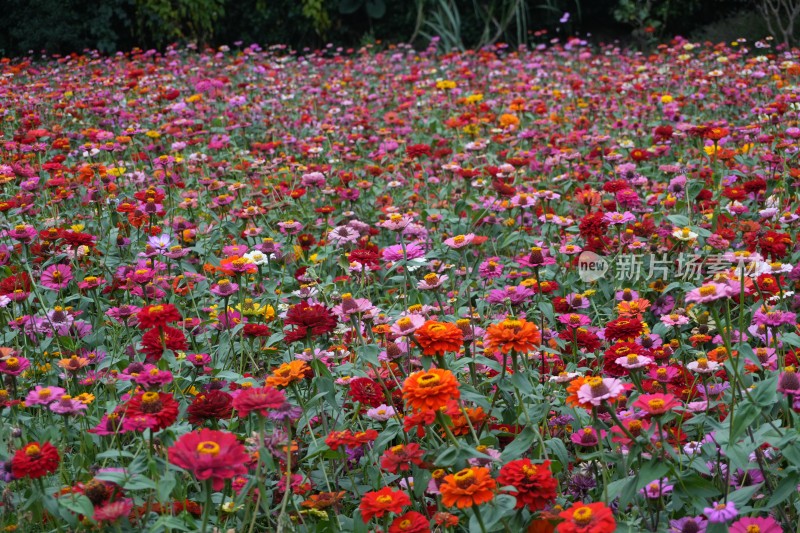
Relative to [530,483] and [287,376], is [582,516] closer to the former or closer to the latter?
[530,483]

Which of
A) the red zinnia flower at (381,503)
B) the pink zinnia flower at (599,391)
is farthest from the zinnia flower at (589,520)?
the red zinnia flower at (381,503)

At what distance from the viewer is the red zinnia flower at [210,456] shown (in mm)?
1298

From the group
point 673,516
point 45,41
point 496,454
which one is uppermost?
point 45,41

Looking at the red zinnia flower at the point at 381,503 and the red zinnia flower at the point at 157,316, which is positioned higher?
the red zinnia flower at the point at 157,316

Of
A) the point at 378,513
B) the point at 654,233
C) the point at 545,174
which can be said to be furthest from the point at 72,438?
the point at 545,174

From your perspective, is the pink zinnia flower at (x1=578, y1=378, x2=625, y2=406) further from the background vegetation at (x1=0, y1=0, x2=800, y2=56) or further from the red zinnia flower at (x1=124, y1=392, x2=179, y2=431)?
the background vegetation at (x1=0, y1=0, x2=800, y2=56)

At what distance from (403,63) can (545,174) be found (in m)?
5.04

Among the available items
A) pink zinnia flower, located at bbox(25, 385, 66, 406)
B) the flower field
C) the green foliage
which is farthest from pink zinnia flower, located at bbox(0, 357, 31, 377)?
the green foliage

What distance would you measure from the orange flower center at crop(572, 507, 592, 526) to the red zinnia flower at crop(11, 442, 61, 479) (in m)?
0.92

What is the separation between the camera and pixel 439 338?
1647 millimetres

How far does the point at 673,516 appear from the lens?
176 cm

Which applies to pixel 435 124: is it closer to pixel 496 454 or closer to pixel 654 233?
pixel 654 233

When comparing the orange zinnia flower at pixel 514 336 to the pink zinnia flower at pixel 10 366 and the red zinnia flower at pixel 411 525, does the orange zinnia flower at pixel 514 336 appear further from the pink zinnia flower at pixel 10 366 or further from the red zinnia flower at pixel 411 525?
the pink zinnia flower at pixel 10 366

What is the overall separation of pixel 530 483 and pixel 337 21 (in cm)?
1137
